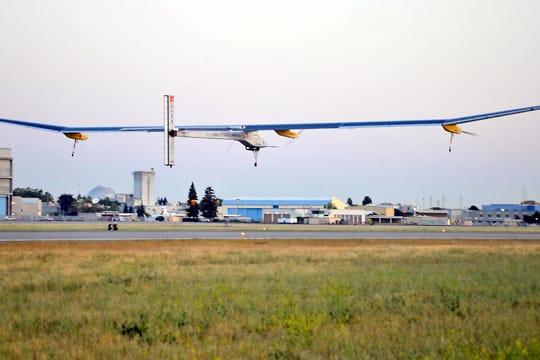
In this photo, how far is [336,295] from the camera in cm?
1986

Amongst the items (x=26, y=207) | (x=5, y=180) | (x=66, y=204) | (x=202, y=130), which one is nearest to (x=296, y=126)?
(x=202, y=130)

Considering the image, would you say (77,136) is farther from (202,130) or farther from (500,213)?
(500,213)

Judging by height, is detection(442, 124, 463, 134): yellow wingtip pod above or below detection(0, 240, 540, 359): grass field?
above

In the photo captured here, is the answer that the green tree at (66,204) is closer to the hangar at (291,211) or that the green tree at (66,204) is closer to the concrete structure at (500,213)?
the hangar at (291,211)

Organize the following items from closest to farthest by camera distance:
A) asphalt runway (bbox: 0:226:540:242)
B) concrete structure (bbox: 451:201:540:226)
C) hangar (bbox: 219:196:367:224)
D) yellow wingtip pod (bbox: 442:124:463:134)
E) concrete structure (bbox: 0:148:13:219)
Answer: yellow wingtip pod (bbox: 442:124:463:134) < asphalt runway (bbox: 0:226:540:242) < concrete structure (bbox: 0:148:13:219) < hangar (bbox: 219:196:367:224) < concrete structure (bbox: 451:201:540:226)

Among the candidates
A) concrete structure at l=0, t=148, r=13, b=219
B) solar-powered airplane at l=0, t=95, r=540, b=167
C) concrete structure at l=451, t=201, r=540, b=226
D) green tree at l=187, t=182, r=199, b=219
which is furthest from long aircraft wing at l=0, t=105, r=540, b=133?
concrete structure at l=451, t=201, r=540, b=226

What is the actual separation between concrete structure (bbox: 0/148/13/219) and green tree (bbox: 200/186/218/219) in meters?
40.0

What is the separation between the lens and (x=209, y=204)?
142m

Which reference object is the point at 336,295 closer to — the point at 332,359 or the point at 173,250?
the point at 332,359

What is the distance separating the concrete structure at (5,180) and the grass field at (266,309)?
89.0m

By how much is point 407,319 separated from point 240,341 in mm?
4795

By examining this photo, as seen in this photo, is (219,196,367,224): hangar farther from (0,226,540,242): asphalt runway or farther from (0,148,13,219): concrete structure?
(0,226,540,242): asphalt runway

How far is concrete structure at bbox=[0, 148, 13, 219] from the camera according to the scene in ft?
372

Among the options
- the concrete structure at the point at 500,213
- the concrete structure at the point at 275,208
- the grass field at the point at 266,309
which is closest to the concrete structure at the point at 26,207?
the concrete structure at the point at 275,208
